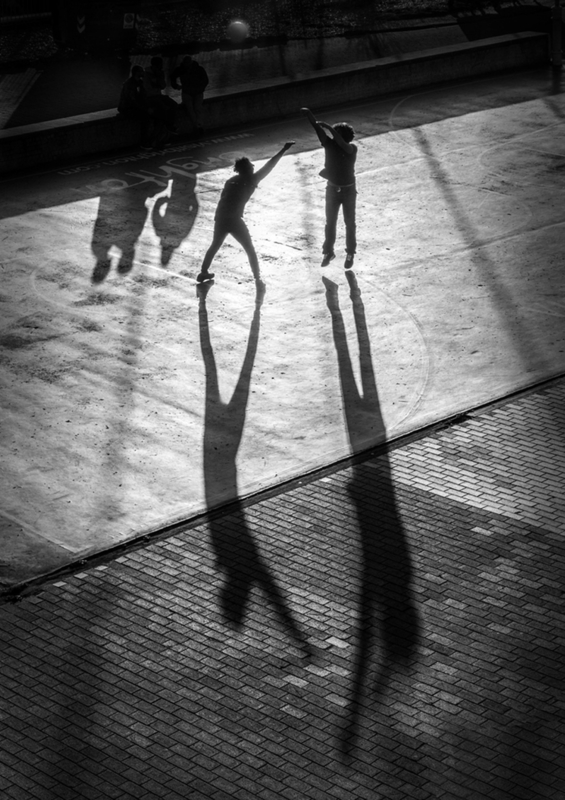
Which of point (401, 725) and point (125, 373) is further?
point (125, 373)

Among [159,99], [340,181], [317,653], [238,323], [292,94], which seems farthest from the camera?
[292,94]

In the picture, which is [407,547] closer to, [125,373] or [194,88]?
[125,373]

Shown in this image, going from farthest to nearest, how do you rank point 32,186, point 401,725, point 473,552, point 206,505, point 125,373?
point 32,186 < point 125,373 < point 206,505 < point 473,552 < point 401,725

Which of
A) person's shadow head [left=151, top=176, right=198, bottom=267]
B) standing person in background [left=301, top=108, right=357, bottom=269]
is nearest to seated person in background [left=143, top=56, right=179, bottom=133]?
person's shadow head [left=151, top=176, right=198, bottom=267]

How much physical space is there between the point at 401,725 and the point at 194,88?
17205 mm

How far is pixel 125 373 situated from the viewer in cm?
1259

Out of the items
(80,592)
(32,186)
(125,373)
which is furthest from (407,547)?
(32,186)

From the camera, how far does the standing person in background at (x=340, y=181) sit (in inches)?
601

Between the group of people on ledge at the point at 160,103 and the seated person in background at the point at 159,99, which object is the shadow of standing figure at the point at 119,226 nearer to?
the group of people on ledge at the point at 160,103

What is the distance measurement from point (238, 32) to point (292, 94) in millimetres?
8130

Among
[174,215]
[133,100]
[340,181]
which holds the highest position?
[133,100]

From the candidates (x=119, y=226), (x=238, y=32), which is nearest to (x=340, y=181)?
(x=119, y=226)

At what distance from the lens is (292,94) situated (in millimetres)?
24188

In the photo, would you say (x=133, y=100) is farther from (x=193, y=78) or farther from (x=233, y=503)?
(x=233, y=503)
